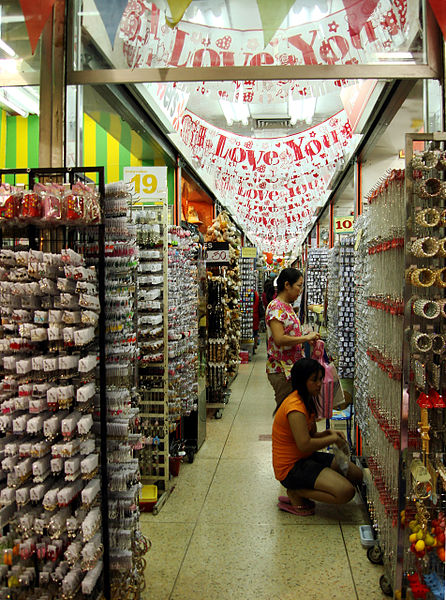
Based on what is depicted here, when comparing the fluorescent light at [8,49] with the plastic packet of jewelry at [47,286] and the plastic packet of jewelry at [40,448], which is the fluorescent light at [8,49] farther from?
the plastic packet of jewelry at [40,448]

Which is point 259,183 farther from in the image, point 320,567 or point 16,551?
point 16,551

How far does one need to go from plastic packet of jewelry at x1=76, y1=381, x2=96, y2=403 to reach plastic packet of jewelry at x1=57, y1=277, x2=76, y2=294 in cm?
43

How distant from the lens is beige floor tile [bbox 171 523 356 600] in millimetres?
2766

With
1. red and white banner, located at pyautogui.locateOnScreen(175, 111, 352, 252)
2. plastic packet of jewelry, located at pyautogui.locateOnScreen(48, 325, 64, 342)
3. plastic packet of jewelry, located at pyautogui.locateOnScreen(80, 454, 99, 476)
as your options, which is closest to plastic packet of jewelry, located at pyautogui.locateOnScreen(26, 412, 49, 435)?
plastic packet of jewelry, located at pyautogui.locateOnScreen(80, 454, 99, 476)

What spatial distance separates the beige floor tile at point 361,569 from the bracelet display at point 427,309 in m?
1.54

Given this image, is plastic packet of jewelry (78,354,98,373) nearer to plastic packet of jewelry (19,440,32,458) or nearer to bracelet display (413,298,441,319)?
plastic packet of jewelry (19,440,32,458)

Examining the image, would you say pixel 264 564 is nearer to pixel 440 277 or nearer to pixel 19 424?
pixel 19 424

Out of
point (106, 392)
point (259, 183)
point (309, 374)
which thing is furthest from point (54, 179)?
point (259, 183)

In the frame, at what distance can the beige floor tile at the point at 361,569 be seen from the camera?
9.03 feet

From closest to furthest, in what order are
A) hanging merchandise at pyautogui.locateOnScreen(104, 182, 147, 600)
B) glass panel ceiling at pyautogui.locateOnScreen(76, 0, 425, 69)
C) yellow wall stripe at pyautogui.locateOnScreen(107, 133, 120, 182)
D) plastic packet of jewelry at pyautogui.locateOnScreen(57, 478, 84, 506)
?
Answer: plastic packet of jewelry at pyautogui.locateOnScreen(57, 478, 84, 506) < hanging merchandise at pyautogui.locateOnScreen(104, 182, 147, 600) < glass panel ceiling at pyautogui.locateOnScreen(76, 0, 425, 69) < yellow wall stripe at pyautogui.locateOnScreen(107, 133, 120, 182)

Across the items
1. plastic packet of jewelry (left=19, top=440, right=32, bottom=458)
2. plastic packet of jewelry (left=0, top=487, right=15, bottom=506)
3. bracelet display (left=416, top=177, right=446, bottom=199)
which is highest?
bracelet display (left=416, top=177, right=446, bottom=199)

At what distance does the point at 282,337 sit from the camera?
14.1ft

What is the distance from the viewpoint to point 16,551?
2.28 metres

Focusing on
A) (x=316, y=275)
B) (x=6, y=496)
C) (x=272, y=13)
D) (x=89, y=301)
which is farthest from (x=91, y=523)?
(x=316, y=275)
